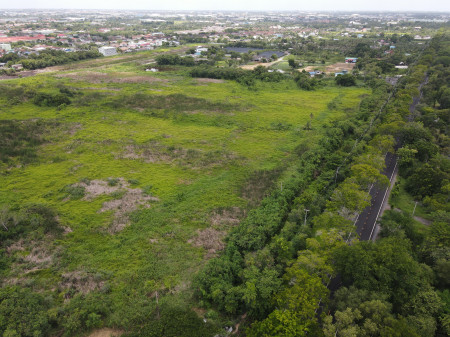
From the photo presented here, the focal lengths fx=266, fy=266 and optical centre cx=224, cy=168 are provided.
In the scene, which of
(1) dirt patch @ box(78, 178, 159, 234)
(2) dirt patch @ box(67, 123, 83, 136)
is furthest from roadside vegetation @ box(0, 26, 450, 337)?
(2) dirt patch @ box(67, 123, 83, 136)

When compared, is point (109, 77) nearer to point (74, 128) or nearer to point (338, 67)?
point (74, 128)

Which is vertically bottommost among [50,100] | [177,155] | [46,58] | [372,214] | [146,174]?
[372,214]

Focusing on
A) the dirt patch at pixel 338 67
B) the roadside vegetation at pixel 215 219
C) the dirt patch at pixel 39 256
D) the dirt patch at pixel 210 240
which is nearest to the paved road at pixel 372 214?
the roadside vegetation at pixel 215 219

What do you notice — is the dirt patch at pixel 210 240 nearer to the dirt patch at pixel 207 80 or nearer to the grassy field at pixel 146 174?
the grassy field at pixel 146 174

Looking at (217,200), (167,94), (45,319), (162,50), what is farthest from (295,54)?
(45,319)

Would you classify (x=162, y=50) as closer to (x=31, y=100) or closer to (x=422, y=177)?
(x=31, y=100)

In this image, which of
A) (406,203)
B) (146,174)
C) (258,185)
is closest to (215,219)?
(258,185)
